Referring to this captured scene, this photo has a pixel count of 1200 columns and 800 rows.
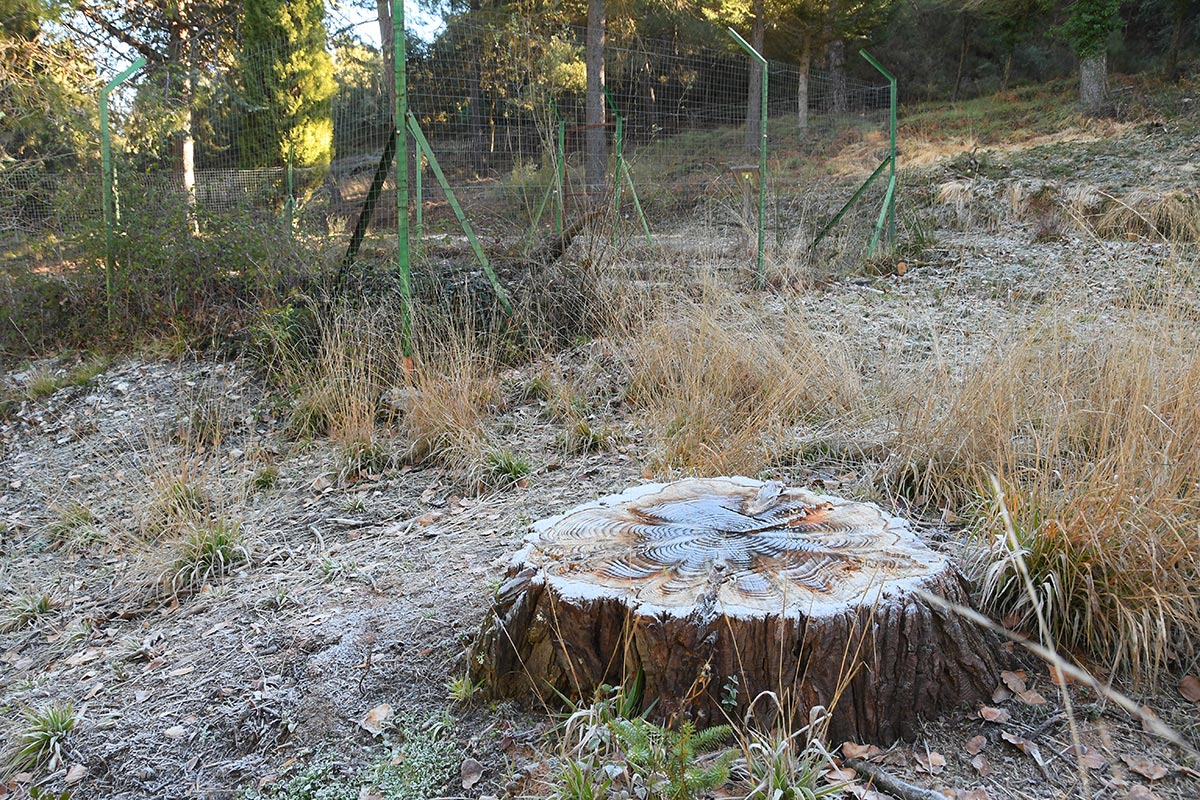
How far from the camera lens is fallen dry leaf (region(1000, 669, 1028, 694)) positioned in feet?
6.43

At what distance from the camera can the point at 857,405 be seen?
3.74 m

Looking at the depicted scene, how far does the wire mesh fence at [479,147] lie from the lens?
20.8ft

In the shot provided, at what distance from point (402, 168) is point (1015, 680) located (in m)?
4.21

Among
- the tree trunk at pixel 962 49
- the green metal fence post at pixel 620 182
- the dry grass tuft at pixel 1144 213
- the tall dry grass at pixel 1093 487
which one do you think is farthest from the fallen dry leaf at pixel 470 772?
the tree trunk at pixel 962 49

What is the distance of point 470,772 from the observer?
6.05 ft

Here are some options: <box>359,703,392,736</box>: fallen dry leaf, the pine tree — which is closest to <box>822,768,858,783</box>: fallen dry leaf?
<box>359,703,392,736</box>: fallen dry leaf

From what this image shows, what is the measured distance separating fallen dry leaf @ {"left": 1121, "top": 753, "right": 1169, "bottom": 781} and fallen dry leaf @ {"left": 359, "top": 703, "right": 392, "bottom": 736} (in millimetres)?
1734

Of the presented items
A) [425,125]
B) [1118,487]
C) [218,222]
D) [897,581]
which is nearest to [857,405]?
[1118,487]

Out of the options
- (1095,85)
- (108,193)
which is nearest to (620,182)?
(108,193)

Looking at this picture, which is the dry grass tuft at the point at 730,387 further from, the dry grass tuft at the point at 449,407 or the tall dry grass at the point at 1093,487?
the dry grass tuft at the point at 449,407

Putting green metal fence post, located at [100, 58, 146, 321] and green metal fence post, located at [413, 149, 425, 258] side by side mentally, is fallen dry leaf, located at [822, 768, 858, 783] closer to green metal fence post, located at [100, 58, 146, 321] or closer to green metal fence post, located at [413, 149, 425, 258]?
green metal fence post, located at [413, 149, 425, 258]

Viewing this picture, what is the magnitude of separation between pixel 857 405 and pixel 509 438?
1.76 metres

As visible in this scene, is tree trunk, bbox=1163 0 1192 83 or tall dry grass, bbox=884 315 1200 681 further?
tree trunk, bbox=1163 0 1192 83

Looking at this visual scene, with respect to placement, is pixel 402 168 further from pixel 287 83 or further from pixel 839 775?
pixel 287 83
